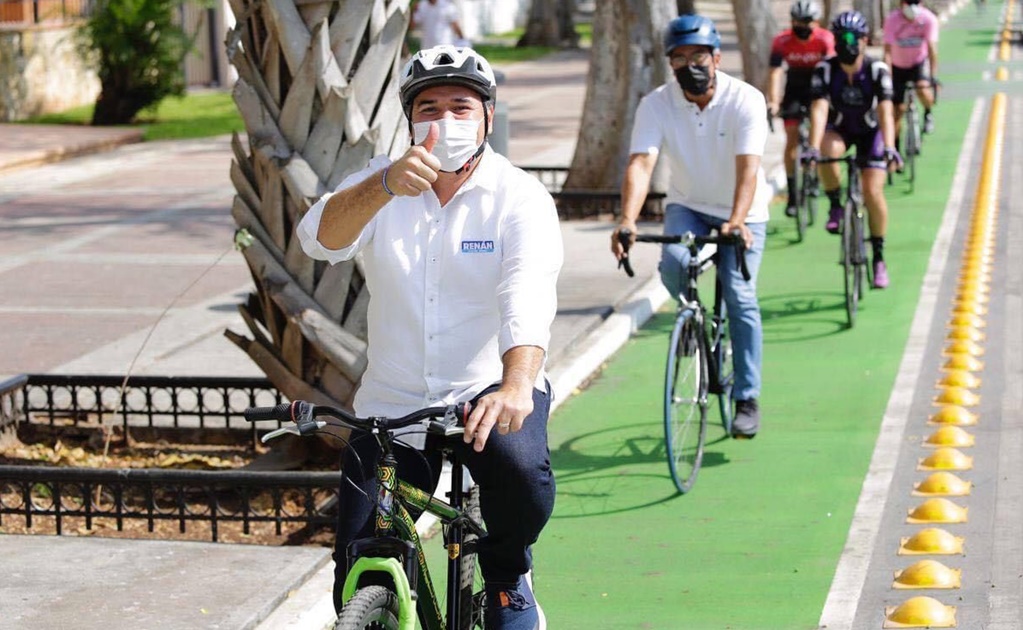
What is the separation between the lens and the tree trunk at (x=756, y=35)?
22.8m

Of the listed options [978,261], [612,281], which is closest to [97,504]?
[612,281]

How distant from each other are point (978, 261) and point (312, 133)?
7.47m

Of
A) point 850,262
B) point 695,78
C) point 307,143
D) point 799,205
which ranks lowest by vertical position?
point 799,205

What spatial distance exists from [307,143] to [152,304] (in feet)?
16.4

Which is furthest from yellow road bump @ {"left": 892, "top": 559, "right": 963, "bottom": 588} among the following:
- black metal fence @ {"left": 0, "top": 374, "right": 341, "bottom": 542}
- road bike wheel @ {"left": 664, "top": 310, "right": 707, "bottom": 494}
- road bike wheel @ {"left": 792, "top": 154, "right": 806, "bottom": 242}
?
road bike wheel @ {"left": 792, "top": 154, "right": 806, "bottom": 242}

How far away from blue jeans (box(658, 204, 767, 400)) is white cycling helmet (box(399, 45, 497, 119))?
11.7ft

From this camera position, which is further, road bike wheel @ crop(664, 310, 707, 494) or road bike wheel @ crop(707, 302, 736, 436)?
road bike wheel @ crop(707, 302, 736, 436)

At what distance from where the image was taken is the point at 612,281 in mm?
12758

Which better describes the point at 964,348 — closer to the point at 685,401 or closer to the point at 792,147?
the point at 685,401

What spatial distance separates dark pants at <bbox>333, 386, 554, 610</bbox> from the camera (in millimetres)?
4254

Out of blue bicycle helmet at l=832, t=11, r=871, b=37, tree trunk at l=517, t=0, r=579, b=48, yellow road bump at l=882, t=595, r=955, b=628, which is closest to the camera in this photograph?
yellow road bump at l=882, t=595, r=955, b=628

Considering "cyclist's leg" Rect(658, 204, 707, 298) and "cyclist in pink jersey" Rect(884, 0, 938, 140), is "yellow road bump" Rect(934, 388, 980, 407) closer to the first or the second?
"cyclist's leg" Rect(658, 204, 707, 298)

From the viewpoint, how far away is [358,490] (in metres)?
4.25

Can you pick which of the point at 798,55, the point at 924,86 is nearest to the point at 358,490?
the point at 798,55
